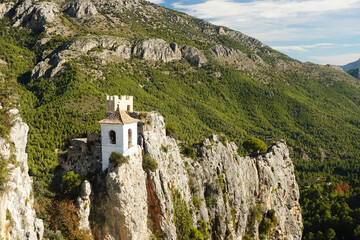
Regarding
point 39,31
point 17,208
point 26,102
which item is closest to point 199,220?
point 17,208

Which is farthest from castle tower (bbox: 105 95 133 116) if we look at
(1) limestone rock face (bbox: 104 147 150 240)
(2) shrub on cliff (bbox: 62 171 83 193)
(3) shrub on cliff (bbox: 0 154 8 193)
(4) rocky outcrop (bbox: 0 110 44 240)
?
(3) shrub on cliff (bbox: 0 154 8 193)

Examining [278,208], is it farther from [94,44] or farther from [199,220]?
[94,44]

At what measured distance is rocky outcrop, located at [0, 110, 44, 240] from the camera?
66.3ft

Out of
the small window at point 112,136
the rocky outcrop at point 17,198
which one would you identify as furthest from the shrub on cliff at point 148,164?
the rocky outcrop at point 17,198

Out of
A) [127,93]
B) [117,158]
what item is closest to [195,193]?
[117,158]

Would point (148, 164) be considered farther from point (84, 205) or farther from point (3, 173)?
point (3, 173)

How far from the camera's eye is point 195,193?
153 feet

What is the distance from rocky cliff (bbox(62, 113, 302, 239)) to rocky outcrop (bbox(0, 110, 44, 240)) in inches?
347

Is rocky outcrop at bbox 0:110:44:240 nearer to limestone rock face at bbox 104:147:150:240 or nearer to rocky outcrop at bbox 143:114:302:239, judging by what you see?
limestone rock face at bbox 104:147:150:240

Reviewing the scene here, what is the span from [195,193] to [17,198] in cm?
3057

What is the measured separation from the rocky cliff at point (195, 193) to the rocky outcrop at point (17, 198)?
8.82 m

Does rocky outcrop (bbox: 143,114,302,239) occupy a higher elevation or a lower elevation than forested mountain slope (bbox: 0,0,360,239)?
lower

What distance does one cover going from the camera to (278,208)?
60.9 meters

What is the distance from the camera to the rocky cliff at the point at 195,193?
101 ft
